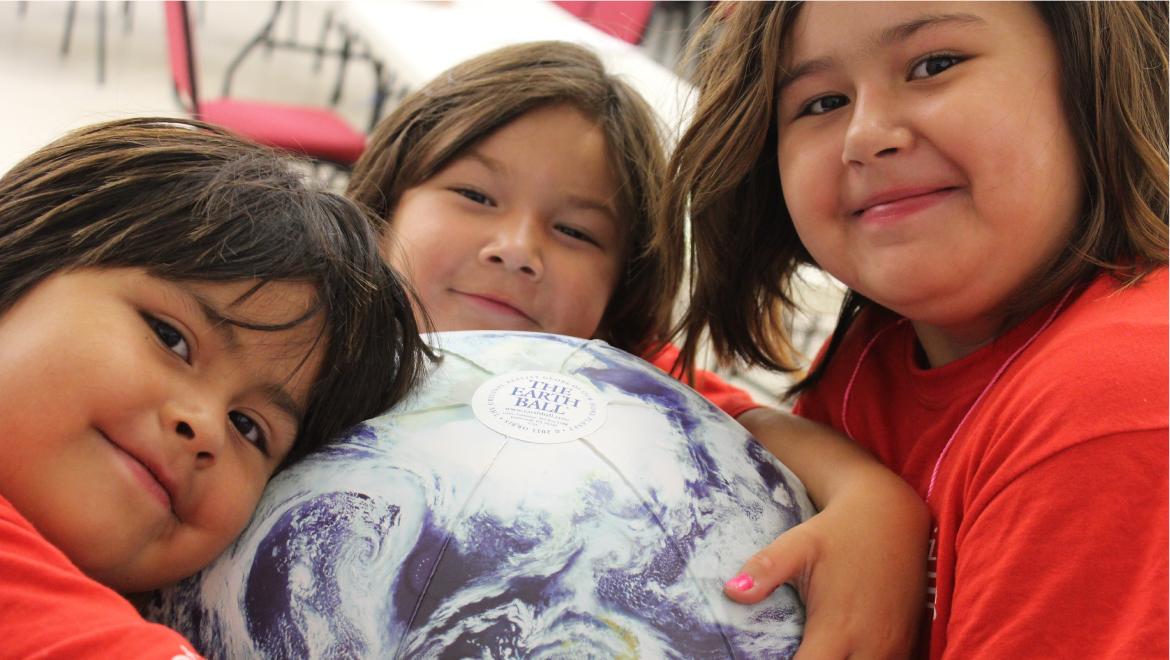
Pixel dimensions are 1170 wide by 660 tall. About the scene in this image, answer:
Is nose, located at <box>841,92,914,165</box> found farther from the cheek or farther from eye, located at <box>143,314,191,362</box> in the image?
eye, located at <box>143,314,191,362</box>

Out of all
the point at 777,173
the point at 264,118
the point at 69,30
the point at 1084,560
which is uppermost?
the point at 777,173

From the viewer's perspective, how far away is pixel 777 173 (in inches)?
74.5

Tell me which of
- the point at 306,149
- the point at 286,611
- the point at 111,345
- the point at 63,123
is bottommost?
the point at 63,123

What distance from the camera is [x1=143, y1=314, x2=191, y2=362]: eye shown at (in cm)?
125

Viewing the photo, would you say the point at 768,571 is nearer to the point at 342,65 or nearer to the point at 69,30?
the point at 342,65

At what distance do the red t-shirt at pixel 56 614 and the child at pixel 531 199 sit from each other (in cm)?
101

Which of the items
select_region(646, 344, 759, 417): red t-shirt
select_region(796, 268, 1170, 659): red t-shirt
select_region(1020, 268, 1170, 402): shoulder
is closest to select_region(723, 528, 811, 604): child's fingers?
select_region(796, 268, 1170, 659): red t-shirt

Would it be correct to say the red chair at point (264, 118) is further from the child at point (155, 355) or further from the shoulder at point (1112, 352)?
the shoulder at point (1112, 352)

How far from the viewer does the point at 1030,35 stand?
4.64ft

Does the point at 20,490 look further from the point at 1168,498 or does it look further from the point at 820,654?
the point at 1168,498

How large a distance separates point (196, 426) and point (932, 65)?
1.03 meters

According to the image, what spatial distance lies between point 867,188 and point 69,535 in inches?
42.9

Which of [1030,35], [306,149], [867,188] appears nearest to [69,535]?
[867,188]

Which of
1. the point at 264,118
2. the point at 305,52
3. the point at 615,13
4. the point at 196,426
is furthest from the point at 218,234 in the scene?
the point at 305,52
